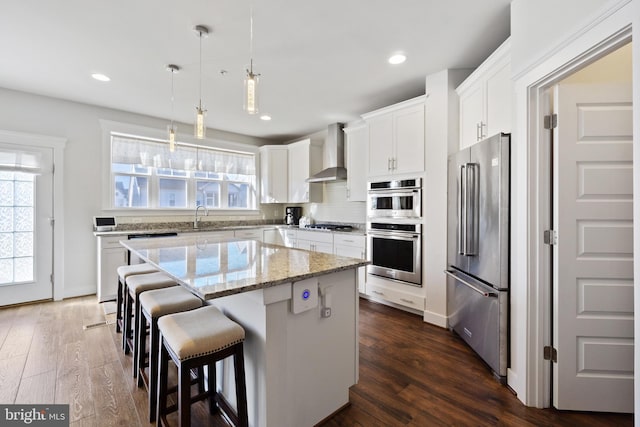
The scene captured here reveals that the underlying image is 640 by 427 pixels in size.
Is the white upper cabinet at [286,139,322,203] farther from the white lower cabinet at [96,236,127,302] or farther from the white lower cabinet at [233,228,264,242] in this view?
the white lower cabinet at [96,236,127,302]

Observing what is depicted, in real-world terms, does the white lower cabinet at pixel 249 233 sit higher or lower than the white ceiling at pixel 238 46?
lower

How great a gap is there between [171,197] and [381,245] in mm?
3534

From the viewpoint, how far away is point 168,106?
3.97 meters

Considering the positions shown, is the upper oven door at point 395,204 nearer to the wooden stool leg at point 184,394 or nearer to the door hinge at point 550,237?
the door hinge at point 550,237

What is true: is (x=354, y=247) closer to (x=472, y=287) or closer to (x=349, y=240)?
(x=349, y=240)

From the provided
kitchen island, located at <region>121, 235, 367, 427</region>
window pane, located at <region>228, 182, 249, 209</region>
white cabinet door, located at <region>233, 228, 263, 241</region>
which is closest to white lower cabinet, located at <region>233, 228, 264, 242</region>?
white cabinet door, located at <region>233, 228, 263, 241</region>

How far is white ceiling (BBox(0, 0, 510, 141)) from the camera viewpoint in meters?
2.06

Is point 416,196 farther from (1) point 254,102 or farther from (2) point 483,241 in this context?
(1) point 254,102

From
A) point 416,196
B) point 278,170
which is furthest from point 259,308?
point 278,170

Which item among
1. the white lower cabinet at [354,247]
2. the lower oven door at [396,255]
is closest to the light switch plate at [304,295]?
the lower oven door at [396,255]

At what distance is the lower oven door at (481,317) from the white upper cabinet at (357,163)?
1733 mm

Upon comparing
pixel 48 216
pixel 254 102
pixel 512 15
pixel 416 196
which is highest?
pixel 512 15

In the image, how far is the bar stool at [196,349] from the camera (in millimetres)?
1250

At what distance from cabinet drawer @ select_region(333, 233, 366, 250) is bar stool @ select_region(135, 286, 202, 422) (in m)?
2.35
